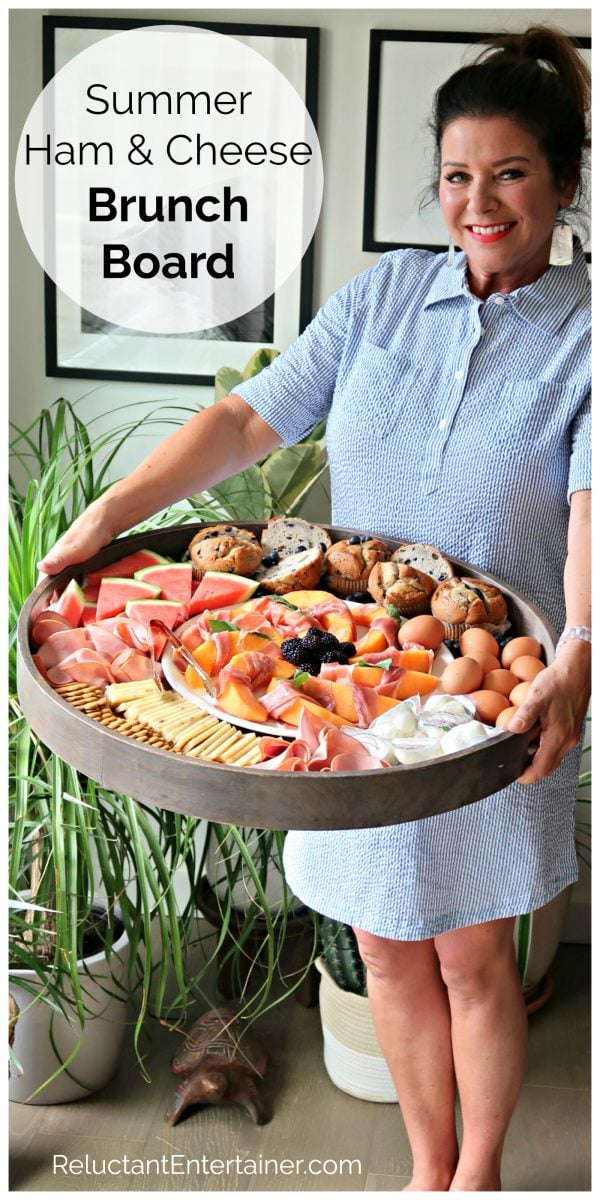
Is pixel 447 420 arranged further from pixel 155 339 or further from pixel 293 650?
pixel 155 339

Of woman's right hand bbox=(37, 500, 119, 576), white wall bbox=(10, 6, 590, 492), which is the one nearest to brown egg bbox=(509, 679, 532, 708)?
woman's right hand bbox=(37, 500, 119, 576)

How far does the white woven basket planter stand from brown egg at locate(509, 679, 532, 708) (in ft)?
3.58

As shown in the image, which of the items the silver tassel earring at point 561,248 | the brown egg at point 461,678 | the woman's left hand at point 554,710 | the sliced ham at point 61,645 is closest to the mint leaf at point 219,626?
the sliced ham at point 61,645

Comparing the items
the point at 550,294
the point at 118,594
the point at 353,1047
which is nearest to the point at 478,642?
the point at 118,594

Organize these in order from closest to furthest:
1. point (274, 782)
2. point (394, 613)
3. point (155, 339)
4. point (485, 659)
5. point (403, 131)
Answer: point (274, 782) < point (485, 659) < point (394, 613) < point (403, 131) < point (155, 339)

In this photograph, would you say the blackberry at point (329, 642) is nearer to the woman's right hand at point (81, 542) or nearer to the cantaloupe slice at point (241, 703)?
the cantaloupe slice at point (241, 703)

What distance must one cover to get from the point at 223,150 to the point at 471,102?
0.95 m

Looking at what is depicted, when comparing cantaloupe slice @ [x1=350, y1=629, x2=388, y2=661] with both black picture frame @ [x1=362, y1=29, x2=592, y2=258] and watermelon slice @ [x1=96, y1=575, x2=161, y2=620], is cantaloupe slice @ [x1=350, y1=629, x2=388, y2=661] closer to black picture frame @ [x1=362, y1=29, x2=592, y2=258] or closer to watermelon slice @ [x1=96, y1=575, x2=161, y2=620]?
watermelon slice @ [x1=96, y1=575, x2=161, y2=620]

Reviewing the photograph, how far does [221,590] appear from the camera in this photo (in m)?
1.50

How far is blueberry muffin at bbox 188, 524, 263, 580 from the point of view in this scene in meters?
1.55

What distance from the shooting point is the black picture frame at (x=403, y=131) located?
2.34 m

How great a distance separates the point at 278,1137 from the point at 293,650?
1.25m

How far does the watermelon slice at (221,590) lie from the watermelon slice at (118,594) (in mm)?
57

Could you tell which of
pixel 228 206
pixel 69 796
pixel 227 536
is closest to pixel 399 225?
pixel 228 206
